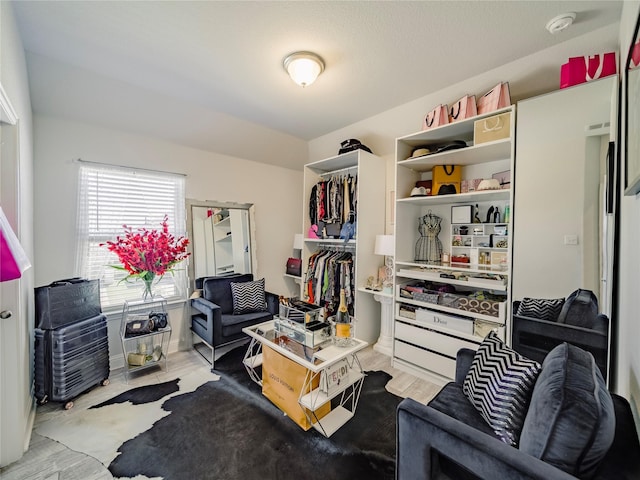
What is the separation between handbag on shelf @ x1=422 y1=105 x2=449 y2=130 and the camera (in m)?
2.43

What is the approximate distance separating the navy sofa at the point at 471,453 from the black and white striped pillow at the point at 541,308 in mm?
763

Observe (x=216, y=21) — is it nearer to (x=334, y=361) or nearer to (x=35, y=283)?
(x=334, y=361)

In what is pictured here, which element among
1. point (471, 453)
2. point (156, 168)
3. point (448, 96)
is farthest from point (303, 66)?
point (471, 453)

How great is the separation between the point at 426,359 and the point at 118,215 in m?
3.34

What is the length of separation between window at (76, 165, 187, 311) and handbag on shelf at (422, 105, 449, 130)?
2.76 meters

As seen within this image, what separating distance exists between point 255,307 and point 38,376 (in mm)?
1787

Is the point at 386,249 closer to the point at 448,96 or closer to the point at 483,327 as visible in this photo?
the point at 483,327

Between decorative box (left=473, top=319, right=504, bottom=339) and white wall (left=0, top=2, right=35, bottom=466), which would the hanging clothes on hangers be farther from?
white wall (left=0, top=2, right=35, bottom=466)

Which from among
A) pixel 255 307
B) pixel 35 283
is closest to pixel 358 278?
pixel 255 307

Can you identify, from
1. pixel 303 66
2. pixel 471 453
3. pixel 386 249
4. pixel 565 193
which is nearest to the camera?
pixel 471 453

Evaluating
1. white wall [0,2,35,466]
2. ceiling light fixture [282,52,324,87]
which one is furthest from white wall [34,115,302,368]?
ceiling light fixture [282,52,324,87]

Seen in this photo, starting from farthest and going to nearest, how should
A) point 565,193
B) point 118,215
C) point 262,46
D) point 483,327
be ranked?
1. point 118,215
2. point 483,327
3. point 262,46
4. point 565,193

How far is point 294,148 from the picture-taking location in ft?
12.8

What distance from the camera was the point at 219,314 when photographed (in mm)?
2676
